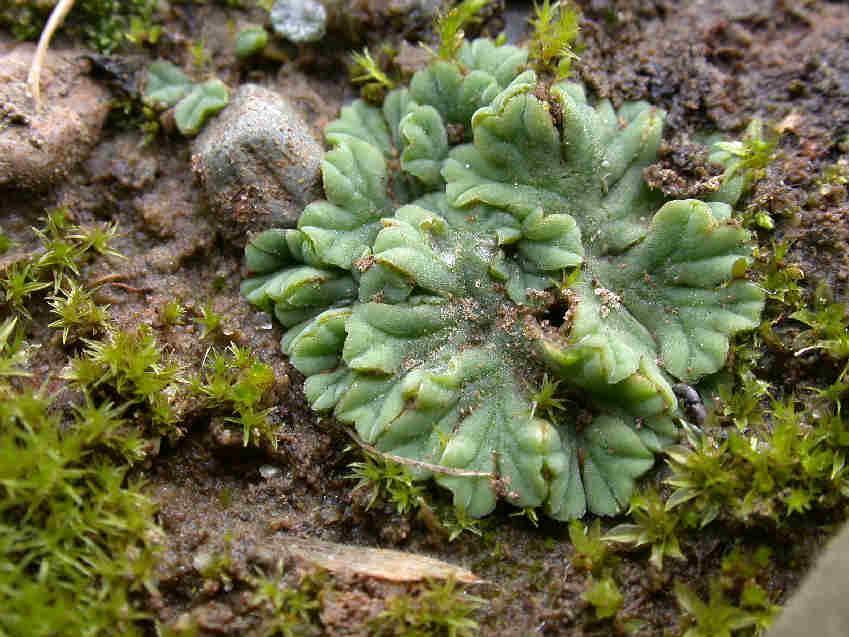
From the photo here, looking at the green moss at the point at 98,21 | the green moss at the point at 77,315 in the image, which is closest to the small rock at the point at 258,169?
the green moss at the point at 77,315

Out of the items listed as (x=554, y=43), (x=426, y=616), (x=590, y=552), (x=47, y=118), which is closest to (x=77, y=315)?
(x=47, y=118)

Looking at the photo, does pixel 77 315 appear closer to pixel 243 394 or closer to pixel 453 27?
pixel 243 394

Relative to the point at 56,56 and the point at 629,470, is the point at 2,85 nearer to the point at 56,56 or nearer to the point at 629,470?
the point at 56,56

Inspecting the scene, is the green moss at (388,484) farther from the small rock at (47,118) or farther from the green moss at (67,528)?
the small rock at (47,118)

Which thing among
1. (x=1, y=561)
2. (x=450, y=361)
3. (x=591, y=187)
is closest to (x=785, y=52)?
(x=591, y=187)

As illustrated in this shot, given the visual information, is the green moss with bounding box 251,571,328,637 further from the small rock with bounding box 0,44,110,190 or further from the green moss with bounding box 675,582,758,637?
the small rock with bounding box 0,44,110,190

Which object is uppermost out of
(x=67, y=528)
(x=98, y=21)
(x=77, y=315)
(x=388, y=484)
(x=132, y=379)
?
(x=98, y=21)
